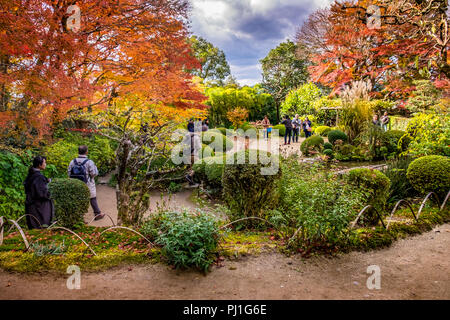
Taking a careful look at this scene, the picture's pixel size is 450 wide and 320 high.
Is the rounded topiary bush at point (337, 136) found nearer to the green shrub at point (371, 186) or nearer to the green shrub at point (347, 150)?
the green shrub at point (347, 150)

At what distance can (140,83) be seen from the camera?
Result: 5266 millimetres

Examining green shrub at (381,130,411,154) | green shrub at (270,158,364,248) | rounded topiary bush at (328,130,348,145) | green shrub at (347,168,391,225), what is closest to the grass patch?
green shrub at (270,158,364,248)

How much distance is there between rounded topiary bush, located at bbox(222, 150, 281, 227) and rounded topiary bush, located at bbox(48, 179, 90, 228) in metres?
2.27

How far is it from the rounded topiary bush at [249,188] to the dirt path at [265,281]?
108cm

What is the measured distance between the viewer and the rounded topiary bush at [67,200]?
13.1ft

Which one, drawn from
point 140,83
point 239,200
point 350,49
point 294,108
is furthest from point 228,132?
point 239,200

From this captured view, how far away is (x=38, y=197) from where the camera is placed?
3877 millimetres

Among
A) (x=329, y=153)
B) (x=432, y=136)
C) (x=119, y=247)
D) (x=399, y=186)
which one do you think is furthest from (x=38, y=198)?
(x=432, y=136)

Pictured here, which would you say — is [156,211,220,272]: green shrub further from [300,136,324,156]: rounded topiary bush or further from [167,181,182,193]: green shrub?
[300,136,324,156]: rounded topiary bush

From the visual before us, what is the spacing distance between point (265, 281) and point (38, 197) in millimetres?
3484

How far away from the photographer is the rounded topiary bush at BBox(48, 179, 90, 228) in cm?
399

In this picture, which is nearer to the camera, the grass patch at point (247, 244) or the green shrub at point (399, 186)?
the grass patch at point (247, 244)

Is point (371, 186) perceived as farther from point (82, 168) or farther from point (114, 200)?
point (114, 200)

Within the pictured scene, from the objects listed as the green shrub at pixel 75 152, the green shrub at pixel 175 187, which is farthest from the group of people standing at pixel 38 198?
the green shrub at pixel 175 187
